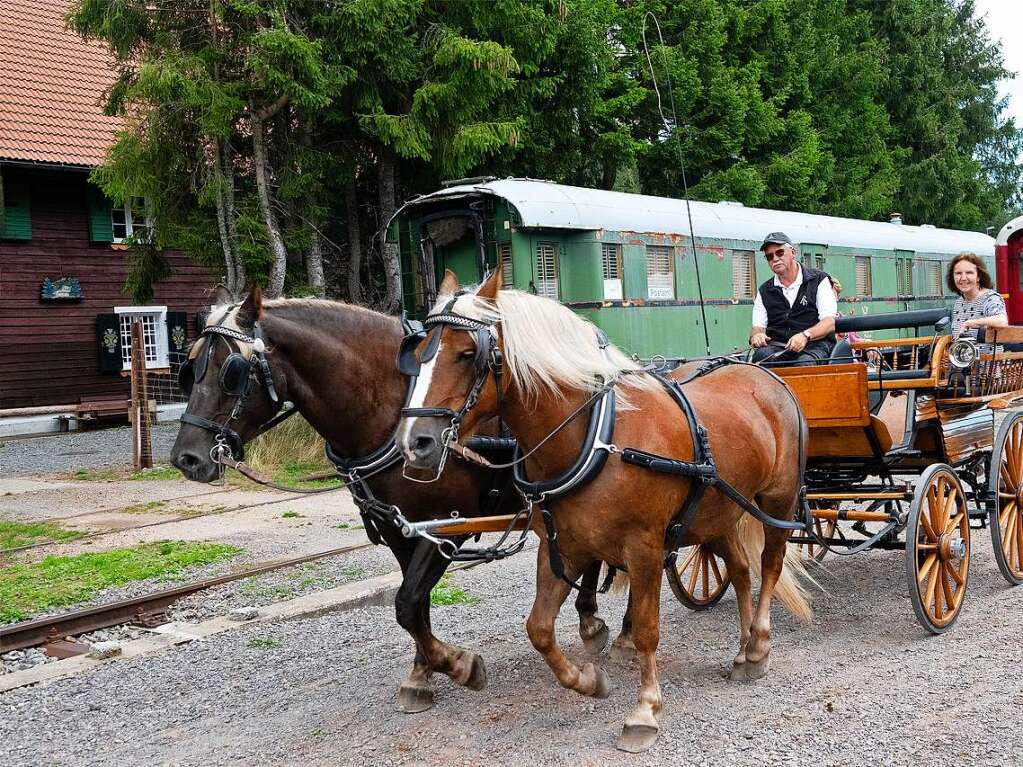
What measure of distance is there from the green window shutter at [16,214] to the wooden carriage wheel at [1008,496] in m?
17.9

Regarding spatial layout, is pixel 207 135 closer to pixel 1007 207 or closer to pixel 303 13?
pixel 303 13

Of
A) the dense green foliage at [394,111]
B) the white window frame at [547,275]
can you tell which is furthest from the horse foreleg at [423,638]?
the white window frame at [547,275]

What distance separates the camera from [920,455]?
6285 millimetres

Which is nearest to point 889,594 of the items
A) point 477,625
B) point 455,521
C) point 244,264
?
point 477,625

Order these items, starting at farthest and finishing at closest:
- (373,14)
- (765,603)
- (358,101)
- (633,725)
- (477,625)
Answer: (358,101)
(373,14)
(477,625)
(765,603)
(633,725)

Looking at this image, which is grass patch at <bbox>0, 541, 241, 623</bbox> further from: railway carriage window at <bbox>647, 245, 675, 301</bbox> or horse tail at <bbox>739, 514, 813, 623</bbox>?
railway carriage window at <bbox>647, 245, 675, 301</bbox>

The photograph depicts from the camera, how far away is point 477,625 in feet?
19.6

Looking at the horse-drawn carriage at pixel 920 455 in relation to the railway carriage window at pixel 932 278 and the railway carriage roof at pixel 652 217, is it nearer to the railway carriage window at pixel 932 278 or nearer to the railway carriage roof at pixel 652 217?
the railway carriage roof at pixel 652 217

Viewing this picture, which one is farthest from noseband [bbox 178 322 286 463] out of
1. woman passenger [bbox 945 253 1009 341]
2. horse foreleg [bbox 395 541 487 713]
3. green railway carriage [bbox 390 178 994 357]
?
green railway carriage [bbox 390 178 994 357]

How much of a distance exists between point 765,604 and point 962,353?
2.15m

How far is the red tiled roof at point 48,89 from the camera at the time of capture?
18.6 metres

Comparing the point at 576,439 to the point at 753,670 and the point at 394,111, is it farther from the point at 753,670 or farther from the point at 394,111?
the point at 394,111

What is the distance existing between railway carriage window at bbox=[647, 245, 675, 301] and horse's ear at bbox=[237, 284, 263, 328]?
10105mm

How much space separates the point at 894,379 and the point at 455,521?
320 cm
